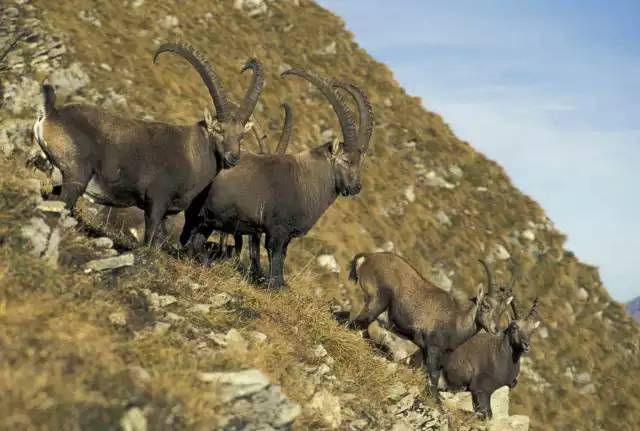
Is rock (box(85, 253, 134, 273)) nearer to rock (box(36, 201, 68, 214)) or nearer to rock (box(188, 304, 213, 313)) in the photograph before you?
rock (box(36, 201, 68, 214))

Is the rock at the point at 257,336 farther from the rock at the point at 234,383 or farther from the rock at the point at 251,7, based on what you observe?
the rock at the point at 251,7

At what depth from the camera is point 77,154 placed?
960 cm

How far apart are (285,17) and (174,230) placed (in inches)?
1226

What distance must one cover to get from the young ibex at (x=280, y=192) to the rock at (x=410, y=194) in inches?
813

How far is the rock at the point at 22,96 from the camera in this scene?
2302 cm

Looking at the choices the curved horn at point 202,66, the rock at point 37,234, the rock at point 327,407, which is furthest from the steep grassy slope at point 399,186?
the rock at point 37,234

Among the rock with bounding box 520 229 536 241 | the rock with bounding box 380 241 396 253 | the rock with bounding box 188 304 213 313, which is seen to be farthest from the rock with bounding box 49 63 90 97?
the rock with bounding box 520 229 536 241

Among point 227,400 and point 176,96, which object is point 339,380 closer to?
point 227,400

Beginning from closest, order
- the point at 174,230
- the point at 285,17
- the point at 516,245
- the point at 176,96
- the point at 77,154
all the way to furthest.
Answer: the point at 77,154 < the point at 174,230 < the point at 176,96 < the point at 516,245 < the point at 285,17

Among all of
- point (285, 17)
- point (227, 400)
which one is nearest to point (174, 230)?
point (227, 400)

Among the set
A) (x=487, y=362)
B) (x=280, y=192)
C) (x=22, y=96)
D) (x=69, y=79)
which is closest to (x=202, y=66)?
(x=280, y=192)

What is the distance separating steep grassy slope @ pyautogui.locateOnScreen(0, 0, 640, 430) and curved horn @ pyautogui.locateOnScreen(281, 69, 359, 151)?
296 inches

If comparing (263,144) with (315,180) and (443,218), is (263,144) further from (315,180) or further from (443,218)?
(443,218)

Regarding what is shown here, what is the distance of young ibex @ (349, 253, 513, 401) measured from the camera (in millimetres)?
14422
